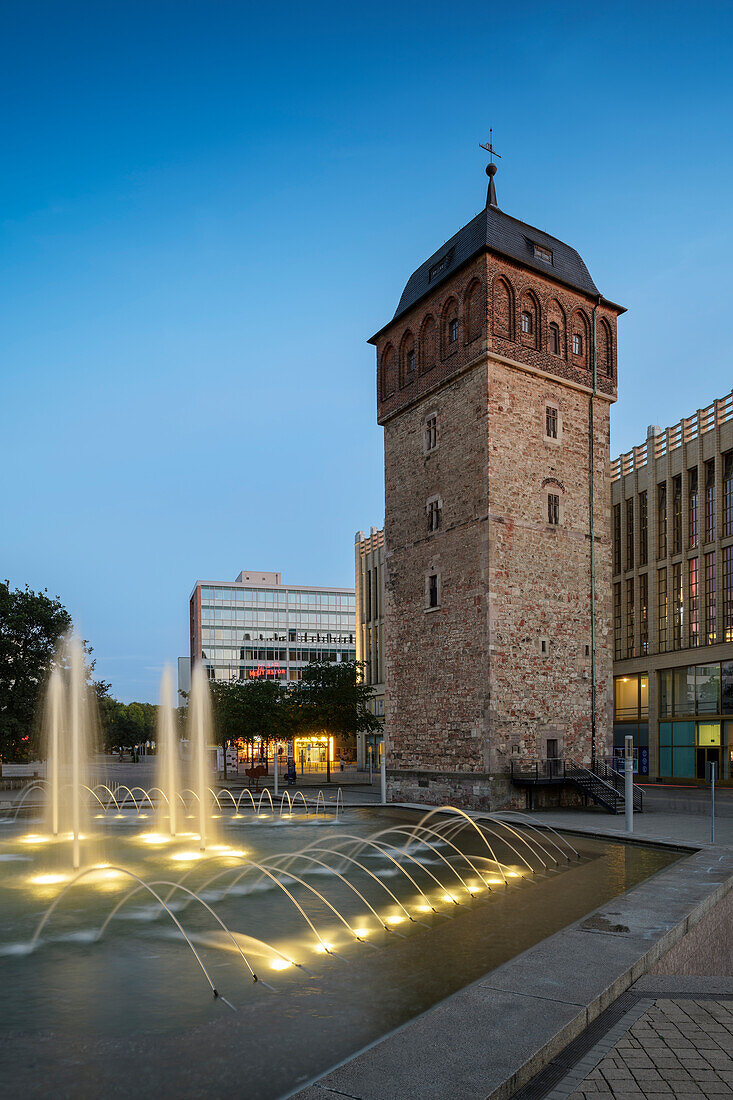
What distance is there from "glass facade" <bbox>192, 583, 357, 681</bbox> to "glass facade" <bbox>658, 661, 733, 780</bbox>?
57700 mm

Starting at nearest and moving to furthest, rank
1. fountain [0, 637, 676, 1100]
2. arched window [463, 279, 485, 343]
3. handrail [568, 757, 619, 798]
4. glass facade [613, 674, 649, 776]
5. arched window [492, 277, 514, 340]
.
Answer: fountain [0, 637, 676, 1100]
handrail [568, 757, 619, 798]
arched window [492, 277, 514, 340]
arched window [463, 279, 485, 343]
glass facade [613, 674, 649, 776]

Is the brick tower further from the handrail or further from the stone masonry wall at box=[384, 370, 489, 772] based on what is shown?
the handrail

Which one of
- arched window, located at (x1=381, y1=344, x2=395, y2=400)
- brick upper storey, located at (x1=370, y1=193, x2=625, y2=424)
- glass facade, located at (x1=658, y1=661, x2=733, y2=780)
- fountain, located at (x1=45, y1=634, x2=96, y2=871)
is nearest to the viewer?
fountain, located at (x1=45, y1=634, x2=96, y2=871)

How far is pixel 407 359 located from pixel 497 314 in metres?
5.39

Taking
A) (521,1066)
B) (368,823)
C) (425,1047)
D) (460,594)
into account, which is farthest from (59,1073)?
(460,594)

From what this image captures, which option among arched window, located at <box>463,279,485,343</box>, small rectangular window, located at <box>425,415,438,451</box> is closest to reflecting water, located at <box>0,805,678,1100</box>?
small rectangular window, located at <box>425,415,438,451</box>

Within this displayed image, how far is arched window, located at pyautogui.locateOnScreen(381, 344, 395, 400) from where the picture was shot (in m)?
33.3

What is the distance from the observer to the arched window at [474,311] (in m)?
28.2

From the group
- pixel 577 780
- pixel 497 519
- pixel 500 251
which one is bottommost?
pixel 577 780

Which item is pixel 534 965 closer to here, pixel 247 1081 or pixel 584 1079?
pixel 584 1079

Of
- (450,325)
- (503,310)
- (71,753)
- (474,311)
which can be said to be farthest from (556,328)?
(71,753)

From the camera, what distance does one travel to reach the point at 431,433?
99.5ft

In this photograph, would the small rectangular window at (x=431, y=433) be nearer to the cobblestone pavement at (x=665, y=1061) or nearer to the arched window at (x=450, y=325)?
the arched window at (x=450, y=325)

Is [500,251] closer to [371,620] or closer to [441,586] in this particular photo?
[441,586]
